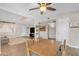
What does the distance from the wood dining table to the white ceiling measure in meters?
0.40

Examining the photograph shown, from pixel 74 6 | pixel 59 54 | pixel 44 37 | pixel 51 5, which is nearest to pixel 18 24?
pixel 44 37

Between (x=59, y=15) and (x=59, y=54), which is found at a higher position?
(x=59, y=15)

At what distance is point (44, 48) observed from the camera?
147 cm

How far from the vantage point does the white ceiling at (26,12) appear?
51.4 inches

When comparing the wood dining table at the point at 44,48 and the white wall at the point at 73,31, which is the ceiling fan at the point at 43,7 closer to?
the white wall at the point at 73,31

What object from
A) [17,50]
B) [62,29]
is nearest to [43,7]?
[62,29]

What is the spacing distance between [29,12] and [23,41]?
0.49 m

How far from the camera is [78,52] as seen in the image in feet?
4.37

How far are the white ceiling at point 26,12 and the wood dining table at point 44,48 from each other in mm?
401

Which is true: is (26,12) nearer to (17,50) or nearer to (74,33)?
(17,50)

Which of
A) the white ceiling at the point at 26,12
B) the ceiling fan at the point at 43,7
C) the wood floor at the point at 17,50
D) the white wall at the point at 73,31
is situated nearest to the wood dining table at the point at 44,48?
the wood floor at the point at 17,50

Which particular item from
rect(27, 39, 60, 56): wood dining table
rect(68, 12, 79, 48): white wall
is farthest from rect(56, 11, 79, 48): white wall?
rect(27, 39, 60, 56): wood dining table

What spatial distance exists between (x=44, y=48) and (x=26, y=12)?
0.67 m

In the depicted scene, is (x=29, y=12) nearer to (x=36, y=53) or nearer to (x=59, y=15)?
(x=59, y=15)
